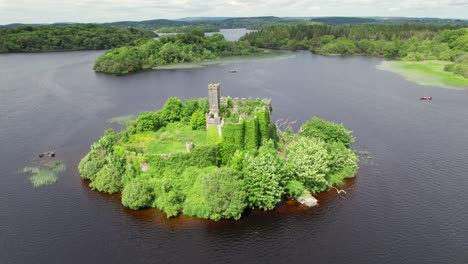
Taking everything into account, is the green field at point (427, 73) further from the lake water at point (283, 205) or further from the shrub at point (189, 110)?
the shrub at point (189, 110)

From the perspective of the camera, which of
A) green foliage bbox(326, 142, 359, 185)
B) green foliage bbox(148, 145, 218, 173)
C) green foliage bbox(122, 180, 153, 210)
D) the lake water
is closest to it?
the lake water

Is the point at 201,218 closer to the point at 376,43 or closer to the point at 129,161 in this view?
the point at 129,161

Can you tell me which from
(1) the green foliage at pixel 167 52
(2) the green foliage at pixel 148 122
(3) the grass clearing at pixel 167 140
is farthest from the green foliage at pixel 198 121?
(1) the green foliage at pixel 167 52

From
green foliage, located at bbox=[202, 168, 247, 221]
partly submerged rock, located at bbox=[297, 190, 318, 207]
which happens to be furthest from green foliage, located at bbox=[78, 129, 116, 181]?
partly submerged rock, located at bbox=[297, 190, 318, 207]

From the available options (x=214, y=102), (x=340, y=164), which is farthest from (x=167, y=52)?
(x=340, y=164)

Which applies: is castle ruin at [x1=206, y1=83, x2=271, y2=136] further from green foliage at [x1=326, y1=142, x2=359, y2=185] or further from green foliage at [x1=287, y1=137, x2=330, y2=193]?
green foliage at [x1=326, y1=142, x2=359, y2=185]

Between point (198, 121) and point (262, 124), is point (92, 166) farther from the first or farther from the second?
point (262, 124)

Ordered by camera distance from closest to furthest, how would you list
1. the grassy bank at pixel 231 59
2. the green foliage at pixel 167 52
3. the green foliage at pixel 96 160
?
the green foliage at pixel 96 160 < the green foliage at pixel 167 52 < the grassy bank at pixel 231 59
